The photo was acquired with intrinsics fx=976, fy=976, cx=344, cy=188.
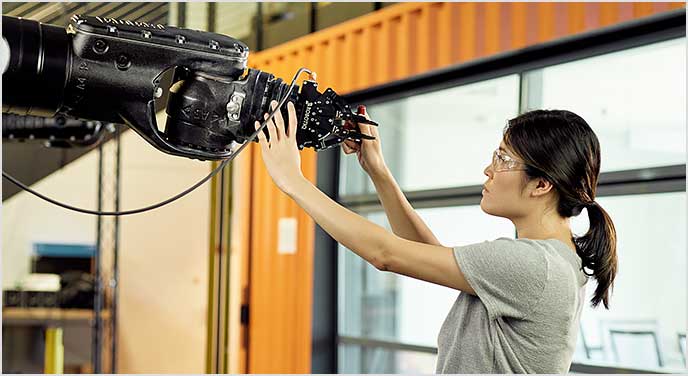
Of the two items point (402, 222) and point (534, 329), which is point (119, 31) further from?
point (534, 329)

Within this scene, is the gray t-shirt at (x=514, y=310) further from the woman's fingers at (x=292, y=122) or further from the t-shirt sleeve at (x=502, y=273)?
the woman's fingers at (x=292, y=122)

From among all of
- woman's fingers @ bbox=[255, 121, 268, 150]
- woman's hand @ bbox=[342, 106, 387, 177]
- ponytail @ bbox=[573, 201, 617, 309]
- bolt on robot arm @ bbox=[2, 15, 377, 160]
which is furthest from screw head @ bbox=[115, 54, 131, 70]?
ponytail @ bbox=[573, 201, 617, 309]

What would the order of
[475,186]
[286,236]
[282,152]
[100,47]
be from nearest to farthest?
[100,47] < [282,152] < [475,186] < [286,236]

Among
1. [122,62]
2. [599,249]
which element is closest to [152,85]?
[122,62]

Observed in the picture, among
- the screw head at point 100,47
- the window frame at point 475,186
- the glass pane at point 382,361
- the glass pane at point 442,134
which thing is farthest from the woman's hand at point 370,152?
the glass pane at point 382,361

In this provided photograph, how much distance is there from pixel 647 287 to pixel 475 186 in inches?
39.6

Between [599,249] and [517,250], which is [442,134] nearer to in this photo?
[599,249]

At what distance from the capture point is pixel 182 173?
762cm

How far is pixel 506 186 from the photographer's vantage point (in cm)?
173

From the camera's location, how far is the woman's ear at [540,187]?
Result: 1.70 m

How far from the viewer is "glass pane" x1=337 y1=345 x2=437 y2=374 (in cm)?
446

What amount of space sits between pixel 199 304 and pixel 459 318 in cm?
593

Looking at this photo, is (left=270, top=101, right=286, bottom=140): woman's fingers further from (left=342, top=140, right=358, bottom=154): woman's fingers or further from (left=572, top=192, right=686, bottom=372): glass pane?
(left=572, top=192, right=686, bottom=372): glass pane

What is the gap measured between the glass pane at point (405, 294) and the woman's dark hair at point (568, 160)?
2.24 m
